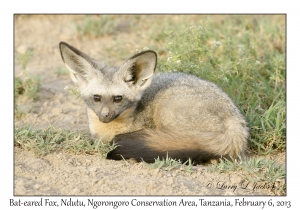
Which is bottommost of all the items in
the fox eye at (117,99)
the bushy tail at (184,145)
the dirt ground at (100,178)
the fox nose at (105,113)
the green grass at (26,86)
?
the dirt ground at (100,178)

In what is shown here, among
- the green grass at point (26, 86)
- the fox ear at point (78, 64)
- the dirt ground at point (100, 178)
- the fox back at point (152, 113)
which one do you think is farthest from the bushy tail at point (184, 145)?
the green grass at point (26, 86)

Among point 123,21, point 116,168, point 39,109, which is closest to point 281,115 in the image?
point 116,168

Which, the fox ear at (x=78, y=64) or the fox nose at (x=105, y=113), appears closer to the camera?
the fox nose at (x=105, y=113)

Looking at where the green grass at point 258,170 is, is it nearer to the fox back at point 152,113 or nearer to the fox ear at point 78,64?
the fox back at point 152,113

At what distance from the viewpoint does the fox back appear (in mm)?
4797

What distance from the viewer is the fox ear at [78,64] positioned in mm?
4977

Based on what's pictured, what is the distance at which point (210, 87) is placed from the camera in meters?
5.36

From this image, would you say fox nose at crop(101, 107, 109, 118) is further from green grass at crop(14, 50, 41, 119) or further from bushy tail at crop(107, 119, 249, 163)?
green grass at crop(14, 50, 41, 119)

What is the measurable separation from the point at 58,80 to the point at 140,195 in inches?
152

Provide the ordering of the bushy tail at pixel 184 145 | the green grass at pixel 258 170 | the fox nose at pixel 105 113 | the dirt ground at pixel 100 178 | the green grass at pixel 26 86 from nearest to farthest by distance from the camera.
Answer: the dirt ground at pixel 100 178 → the green grass at pixel 258 170 → the bushy tail at pixel 184 145 → the fox nose at pixel 105 113 → the green grass at pixel 26 86

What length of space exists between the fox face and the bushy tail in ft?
1.21

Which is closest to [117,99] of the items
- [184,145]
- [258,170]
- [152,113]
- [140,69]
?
[140,69]

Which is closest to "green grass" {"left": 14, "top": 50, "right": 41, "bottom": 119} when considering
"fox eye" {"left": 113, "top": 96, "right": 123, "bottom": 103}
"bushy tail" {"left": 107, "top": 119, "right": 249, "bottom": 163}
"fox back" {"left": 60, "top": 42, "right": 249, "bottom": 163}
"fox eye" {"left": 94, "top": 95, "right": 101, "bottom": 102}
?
"fox back" {"left": 60, "top": 42, "right": 249, "bottom": 163}

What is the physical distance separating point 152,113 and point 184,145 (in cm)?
74
